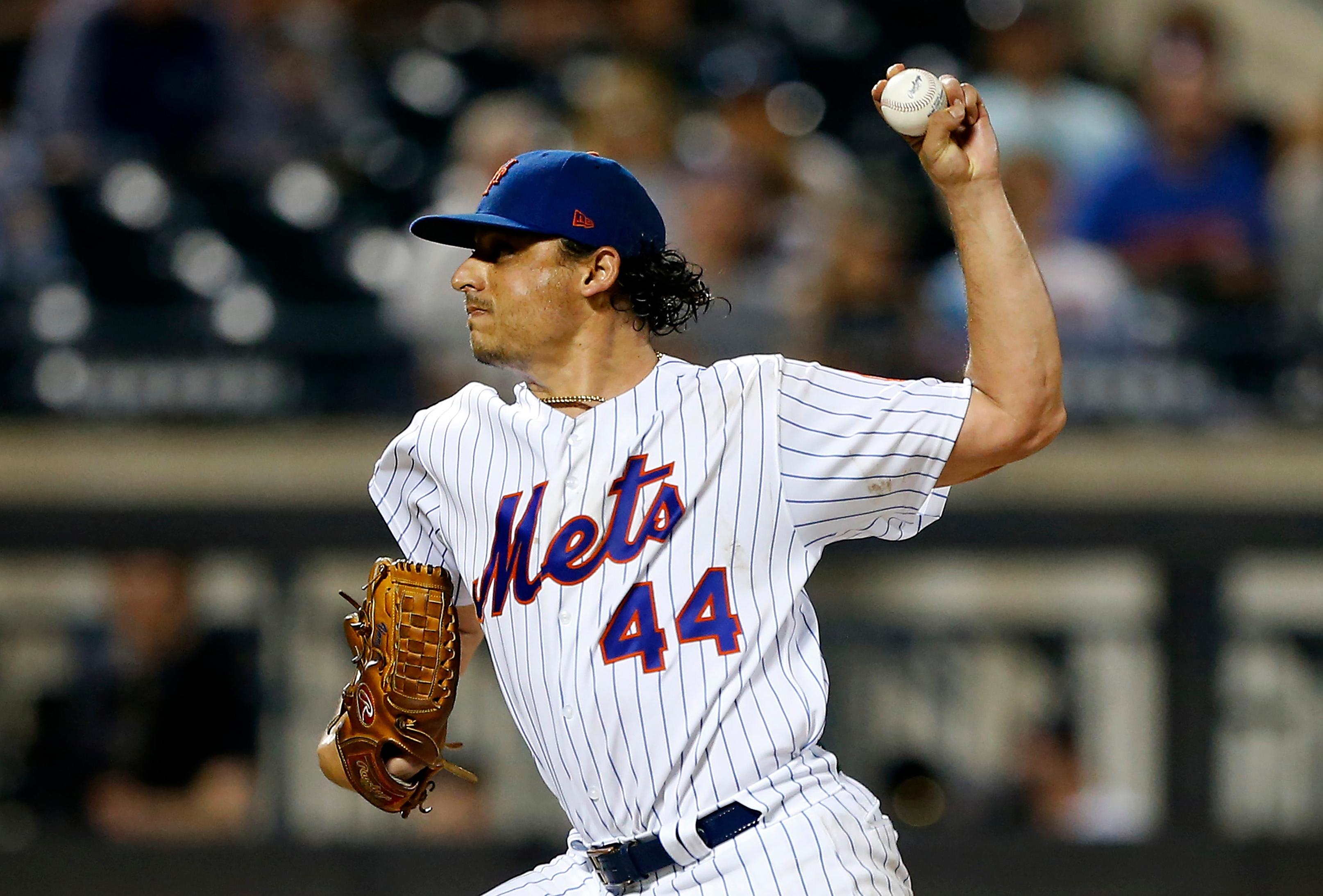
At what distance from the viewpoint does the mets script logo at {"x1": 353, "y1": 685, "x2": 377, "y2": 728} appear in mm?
2729

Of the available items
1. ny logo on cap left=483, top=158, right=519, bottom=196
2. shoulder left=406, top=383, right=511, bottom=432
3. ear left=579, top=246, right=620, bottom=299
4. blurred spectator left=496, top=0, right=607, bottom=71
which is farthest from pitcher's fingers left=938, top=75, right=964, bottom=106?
blurred spectator left=496, top=0, right=607, bottom=71

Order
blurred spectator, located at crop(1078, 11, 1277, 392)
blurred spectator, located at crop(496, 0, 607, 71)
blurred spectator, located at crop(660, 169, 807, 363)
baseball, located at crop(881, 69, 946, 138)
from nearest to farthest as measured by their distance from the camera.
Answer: baseball, located at crop(881, 69, 946, 138)
blurred spectator, located at crop(660, 169, 807, 363)
blurred spectator, located at crop(1078, 11, 1277, 392)
blurred spectator, located at crop(496, 0, 607, 71)

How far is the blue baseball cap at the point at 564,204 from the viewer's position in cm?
263

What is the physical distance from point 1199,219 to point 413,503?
15.6ft

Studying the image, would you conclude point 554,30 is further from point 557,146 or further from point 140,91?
point 140,91

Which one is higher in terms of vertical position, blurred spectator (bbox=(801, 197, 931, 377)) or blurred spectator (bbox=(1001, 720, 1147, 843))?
blurred spectator (bbox=(801, 197, 931, 377))

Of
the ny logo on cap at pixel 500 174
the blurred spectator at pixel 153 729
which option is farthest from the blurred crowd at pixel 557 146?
the ny logo on cap at pixel 500 174

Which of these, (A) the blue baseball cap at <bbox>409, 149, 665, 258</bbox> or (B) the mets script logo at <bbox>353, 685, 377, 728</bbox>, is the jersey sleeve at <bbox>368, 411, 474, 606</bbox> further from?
(A) the blue baseball cap at <bbox>409, 149, 665, 258</bbox>

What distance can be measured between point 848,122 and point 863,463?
5.87 meters

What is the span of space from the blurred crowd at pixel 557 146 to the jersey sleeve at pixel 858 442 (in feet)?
11.2

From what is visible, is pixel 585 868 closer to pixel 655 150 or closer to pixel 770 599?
pixel 770 599

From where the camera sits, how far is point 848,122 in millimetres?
8156

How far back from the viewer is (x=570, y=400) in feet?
8.80

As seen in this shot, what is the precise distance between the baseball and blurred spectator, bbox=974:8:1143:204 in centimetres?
455
